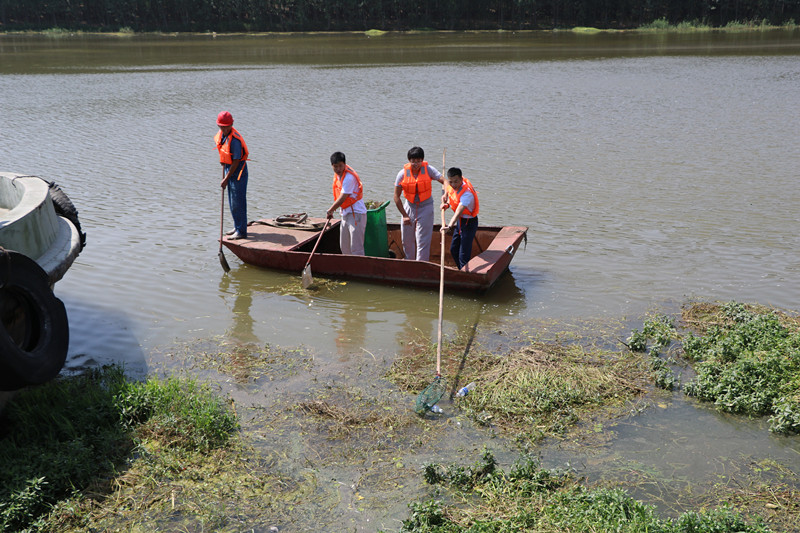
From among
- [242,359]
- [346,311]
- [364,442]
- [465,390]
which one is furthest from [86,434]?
[346,311]

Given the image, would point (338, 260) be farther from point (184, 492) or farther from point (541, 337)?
point (184, 492)

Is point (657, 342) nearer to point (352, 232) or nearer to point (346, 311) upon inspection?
point (346, 311)

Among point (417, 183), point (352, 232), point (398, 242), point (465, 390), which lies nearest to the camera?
point (465, 390)

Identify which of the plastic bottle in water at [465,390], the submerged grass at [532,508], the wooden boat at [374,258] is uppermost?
the wooden boat at [374,258]

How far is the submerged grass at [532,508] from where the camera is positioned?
462 cm

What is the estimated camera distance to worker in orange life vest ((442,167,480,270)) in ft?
29.6

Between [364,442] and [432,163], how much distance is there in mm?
11210

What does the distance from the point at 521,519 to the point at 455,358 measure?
2940mm

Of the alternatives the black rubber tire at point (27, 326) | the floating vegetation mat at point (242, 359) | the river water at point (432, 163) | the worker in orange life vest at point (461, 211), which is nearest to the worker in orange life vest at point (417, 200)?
the worker in orange life vest at point (461, 211)

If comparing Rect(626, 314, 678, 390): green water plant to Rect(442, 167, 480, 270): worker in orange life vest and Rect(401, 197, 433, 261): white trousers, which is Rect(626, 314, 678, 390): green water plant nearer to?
Rect(442, 167, 480, 270): worker in orange life vest

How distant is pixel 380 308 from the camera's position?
30.7 ft

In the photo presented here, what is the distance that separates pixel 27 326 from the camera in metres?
5.96

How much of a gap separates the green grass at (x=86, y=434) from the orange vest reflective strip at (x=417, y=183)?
4.01 meters

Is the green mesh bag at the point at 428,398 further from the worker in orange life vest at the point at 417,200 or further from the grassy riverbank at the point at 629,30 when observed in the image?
the grassy riverbank at the point at 629,30
